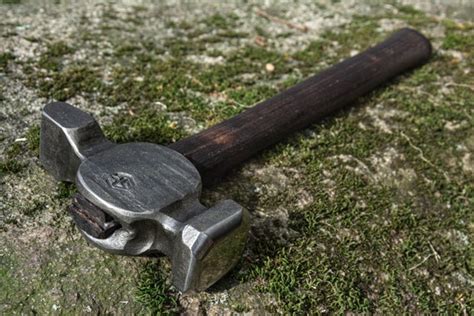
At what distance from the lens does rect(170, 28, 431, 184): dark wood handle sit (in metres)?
3.04

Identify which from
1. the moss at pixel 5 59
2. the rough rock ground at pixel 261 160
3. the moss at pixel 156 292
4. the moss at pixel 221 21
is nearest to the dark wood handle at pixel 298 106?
the rough rock ground at pixel 261 160

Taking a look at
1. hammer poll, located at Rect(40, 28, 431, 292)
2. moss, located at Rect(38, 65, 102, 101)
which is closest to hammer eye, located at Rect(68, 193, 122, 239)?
hammer poll, located at Rect(40, 28, 431, 292)

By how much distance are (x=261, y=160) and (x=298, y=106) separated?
453 mm

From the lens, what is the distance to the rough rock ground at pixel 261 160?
8.53ft

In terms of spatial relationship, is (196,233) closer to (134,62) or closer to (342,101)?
(342,101)

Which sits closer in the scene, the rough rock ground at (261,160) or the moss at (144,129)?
the rough rock ground at (261,160)

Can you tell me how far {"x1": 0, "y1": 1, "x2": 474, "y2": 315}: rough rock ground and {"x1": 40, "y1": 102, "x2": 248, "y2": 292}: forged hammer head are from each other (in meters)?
0.20

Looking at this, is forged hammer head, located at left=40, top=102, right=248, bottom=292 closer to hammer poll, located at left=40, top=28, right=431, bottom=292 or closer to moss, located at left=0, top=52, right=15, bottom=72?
hammer poll, located at left=40, top=28, right=431, bottom=292

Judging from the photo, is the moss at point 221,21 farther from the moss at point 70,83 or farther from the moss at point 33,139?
the moss at point 33,139

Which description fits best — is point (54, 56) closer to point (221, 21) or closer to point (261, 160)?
point (221, 21)

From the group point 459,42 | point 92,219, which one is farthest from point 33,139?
point 459,42

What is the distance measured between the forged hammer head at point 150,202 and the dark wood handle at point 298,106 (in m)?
0.36

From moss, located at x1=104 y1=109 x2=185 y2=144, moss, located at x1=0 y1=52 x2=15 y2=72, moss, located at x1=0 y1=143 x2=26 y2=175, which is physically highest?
moss, located at x1=0 y1=143 x2=26 y2=175

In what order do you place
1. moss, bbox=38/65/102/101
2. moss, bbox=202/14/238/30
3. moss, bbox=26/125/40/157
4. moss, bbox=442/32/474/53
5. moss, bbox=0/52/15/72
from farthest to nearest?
moss, bbox=202/14/238/30 → moss, bbox=442/32/474/53 → moss, bbox=0/52/15/72 → moss, bbox=38/65/102/101 → moss, bbox=26/125/40/157
